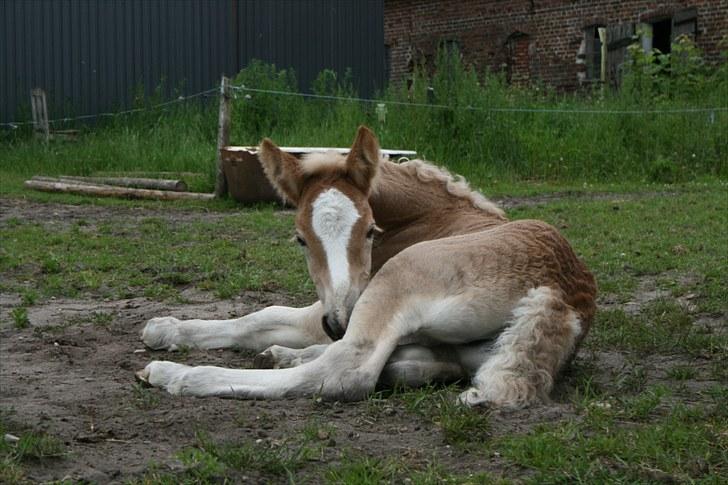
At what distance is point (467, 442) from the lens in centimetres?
374

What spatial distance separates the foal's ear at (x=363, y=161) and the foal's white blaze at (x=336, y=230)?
23 centimetres

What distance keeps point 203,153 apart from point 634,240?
838 centimetres

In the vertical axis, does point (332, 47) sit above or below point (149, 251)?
above

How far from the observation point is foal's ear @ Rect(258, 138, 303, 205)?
541 centimetres

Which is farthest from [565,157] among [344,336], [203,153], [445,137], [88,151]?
[344,336]

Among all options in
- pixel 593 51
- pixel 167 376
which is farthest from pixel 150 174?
pixel 593 51

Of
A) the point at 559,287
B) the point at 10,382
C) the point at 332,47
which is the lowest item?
the point at 10,382

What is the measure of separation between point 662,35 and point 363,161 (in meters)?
22.1

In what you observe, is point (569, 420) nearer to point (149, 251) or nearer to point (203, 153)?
point (149, 251)

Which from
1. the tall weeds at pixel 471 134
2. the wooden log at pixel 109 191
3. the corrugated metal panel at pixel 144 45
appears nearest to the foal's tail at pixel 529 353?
the wooden log at pixel 109 191

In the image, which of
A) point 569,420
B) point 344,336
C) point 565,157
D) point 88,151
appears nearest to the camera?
point 569,420

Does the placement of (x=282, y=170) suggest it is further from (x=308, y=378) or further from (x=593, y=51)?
(x=593, y=51)

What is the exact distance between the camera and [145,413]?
417cm

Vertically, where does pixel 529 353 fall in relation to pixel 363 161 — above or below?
below
